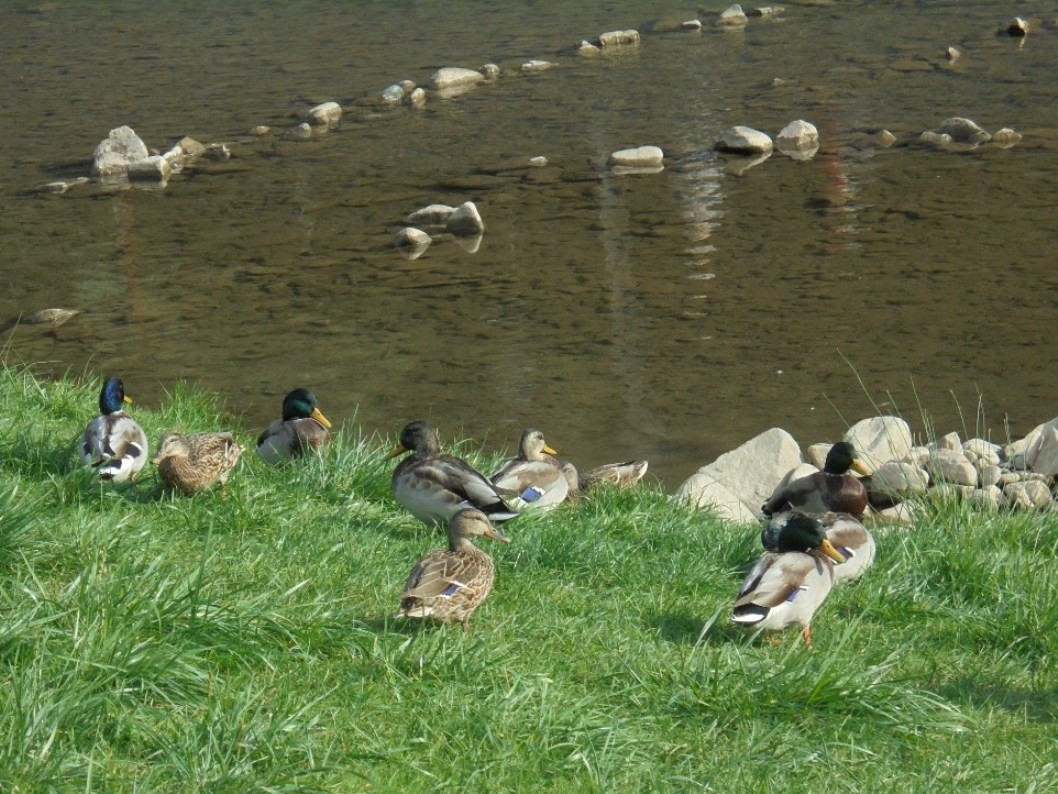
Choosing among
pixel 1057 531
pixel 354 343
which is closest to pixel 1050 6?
pixel 354 343

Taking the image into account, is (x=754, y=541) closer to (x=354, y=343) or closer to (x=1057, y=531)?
(x=1057, y=531)

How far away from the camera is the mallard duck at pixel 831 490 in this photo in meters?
6.91

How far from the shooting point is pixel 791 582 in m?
4.74

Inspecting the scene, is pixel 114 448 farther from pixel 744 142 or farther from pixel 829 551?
pixel 744 142

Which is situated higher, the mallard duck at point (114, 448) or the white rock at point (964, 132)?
the mallard duck at point (114, 448)

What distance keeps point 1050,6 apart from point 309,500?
21.9 metres

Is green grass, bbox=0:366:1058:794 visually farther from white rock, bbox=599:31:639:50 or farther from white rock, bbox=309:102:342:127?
white rock, bbox=599:31:639:50

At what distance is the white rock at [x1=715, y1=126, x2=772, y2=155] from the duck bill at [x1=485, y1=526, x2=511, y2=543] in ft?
37.5

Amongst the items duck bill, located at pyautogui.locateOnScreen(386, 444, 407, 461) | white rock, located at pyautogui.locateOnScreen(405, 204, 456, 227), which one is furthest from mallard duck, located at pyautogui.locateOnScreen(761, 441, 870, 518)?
white rock, located at pyautogui.locateOnScreen(405, 204, 456, 227)

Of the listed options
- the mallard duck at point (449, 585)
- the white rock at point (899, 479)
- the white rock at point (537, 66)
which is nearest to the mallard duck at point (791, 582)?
the mallard duck at point (449, 585)

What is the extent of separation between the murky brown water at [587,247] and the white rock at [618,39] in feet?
1.96

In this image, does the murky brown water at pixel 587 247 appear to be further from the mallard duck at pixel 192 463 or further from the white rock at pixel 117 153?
the mallard duck at pixel 192 463

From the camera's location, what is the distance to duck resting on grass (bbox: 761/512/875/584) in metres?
5.36

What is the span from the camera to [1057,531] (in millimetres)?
5844
